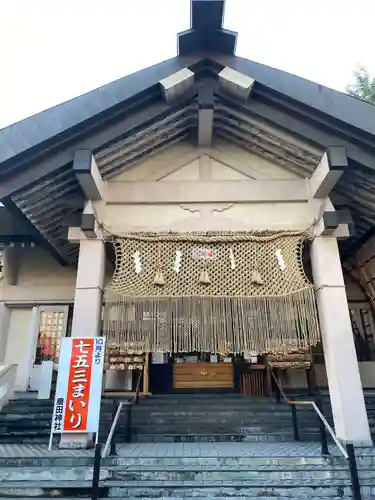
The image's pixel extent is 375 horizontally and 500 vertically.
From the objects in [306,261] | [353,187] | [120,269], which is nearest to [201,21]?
[353,187]

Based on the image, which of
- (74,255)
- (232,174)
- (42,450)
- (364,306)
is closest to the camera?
(42,450)

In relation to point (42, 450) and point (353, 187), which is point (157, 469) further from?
point (353, 187)

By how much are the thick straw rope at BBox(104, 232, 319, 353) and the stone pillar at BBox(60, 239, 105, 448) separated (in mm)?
179

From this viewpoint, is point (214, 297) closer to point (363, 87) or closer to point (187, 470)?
point (187, 470)

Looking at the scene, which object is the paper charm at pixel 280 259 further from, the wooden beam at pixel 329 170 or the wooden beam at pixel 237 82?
the wooden beam at pixel 237 82

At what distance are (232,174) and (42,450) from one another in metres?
5.03

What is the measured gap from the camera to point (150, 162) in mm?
6531

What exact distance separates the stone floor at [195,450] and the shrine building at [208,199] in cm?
61

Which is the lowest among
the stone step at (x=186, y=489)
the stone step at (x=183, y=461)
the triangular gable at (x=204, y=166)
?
the stone step at (x=186, y=489)

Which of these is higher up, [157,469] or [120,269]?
[120,269]

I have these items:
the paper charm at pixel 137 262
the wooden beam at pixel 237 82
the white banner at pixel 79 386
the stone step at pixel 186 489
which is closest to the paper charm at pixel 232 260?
the paper charm at pixel 137 262

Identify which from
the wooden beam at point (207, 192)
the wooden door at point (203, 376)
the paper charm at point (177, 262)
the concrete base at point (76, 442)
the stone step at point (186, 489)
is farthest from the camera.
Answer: the wooden door at point (203, 376)

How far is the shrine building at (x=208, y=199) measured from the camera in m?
5.34

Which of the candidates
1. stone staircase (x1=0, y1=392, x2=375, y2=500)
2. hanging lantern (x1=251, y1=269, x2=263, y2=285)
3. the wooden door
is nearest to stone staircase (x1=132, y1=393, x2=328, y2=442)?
stone staircase (x1=0, y1=392, x2=375, y2=500)
